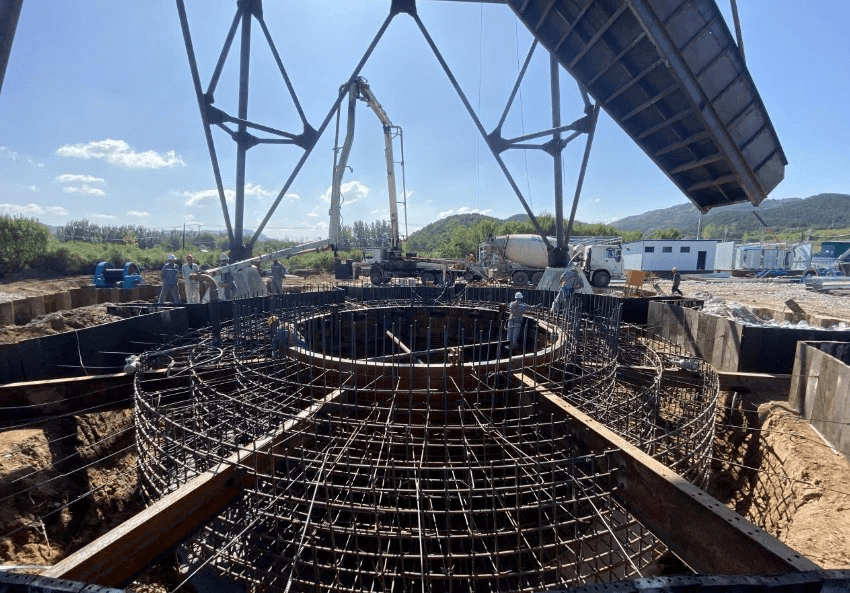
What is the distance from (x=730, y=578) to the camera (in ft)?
5.03

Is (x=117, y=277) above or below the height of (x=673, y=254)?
below

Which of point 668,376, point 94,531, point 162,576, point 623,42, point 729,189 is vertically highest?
point 623,42

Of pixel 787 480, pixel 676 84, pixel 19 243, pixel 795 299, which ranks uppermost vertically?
pixel 676 84

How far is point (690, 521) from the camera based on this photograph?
2656mm

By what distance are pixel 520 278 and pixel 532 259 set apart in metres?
2.12

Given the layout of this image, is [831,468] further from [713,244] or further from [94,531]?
[713,244]

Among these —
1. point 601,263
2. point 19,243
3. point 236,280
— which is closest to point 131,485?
point 236,280

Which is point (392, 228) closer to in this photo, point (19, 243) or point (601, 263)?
point (601, 263)

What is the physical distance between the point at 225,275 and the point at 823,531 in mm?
13309

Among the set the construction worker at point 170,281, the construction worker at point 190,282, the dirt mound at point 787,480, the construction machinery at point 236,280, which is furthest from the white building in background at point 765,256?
the construction worker at point 170,281

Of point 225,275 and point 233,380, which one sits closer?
point 233,380

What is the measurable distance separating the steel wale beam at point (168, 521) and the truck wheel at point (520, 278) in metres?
20.8

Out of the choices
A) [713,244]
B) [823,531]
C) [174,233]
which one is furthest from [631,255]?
[174,233]

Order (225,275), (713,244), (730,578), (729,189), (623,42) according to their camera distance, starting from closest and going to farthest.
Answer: (730,578) → (623,42) → (729,189) → (225,275) → (713,244)
